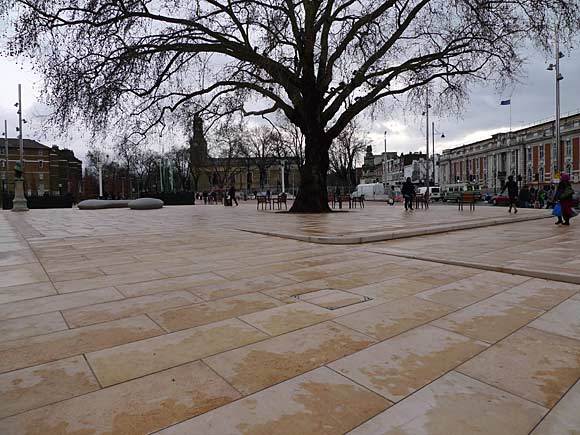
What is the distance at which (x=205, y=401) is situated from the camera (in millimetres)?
2338

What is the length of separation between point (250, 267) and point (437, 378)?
4.02 m

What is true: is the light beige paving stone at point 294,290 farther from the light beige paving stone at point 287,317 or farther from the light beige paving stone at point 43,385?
the light beige paving stone at point 43,385

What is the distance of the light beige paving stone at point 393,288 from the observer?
15.3 ft

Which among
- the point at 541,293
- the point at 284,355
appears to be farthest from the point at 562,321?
the point at 284,355

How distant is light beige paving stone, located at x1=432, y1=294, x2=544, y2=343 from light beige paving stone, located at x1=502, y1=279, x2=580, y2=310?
0.82ft

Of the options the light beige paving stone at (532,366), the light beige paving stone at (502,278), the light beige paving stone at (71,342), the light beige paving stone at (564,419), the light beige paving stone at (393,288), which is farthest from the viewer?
the light beige paving stone at (502,278)

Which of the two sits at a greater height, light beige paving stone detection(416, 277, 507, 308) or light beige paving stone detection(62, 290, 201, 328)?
light beige paving stone detection(62, 290, 201, 328)

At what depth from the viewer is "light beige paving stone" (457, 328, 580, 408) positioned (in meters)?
2.48

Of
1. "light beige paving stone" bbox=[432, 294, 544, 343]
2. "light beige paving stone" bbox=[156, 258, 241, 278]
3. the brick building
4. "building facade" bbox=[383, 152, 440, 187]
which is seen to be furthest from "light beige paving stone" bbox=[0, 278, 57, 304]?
"building facade" bbox=[383, 152, 440, 187]

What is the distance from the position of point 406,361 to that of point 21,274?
5821 mm

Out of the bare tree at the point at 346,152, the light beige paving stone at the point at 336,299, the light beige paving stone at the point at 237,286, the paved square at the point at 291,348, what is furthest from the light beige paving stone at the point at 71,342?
the bare tree at the point at 346,152

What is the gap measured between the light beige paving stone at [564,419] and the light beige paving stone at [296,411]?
83 cm

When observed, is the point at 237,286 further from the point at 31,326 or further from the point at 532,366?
the point at 532,366

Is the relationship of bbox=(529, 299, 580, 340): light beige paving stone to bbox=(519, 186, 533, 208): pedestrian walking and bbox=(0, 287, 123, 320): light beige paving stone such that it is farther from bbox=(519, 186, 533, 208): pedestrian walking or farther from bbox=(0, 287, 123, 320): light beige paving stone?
bbox=(519, 186, 533, 208): pedestrian walking
